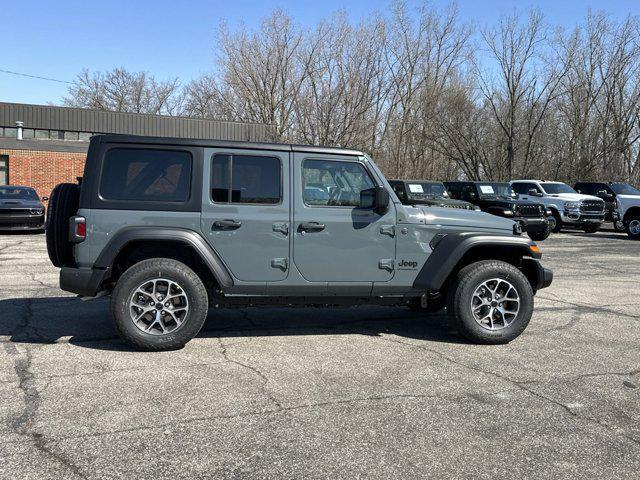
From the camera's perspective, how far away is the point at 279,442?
3.54 m

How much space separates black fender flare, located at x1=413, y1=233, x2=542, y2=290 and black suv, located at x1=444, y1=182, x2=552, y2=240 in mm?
10859

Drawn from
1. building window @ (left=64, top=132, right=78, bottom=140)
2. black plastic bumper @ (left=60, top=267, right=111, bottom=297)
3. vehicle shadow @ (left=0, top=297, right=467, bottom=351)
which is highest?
building window @ (left=64, top=132, right=78, bottom=140)

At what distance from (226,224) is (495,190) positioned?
16.8m

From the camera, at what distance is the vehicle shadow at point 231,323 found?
591 centimetres

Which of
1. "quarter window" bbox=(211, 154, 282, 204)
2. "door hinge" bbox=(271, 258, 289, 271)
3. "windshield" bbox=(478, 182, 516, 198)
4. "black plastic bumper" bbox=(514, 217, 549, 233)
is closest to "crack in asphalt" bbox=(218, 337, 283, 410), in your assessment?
"door hinge" bbox=(271, 258, 289, 271)

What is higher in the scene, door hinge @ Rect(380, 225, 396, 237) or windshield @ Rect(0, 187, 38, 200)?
windshield @ Rect(0, 187, 38, 200)

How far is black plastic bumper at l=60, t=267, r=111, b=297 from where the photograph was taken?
5223 mm

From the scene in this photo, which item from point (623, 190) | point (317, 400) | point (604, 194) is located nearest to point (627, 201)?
point (604, 194)

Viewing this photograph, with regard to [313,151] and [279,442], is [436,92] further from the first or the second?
[279,442]

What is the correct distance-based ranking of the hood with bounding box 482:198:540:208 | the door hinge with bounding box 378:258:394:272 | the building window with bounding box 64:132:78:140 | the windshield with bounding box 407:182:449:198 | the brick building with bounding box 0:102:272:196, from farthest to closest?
the building window with bounding box 64:132:78:140
the brick building with bounding box 0:102:272:196
the windshield with bounding box 407:182:449:198
the hood with bounding box 482:198:540:208
the door hinge with bounding box 378:258:394:272

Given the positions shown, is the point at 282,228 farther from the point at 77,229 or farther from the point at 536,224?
the point at 536,224

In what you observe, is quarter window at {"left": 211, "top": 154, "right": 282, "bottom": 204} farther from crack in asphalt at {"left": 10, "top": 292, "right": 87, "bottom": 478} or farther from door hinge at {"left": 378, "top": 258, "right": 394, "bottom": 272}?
crack in asphalt at {"left": 10, "top": 292, "right": 87, "bottom": 478}

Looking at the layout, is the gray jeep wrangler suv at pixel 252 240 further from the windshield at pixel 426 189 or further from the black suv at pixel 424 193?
the windshield at pixel 426 189

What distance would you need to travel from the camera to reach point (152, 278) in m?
5.30
